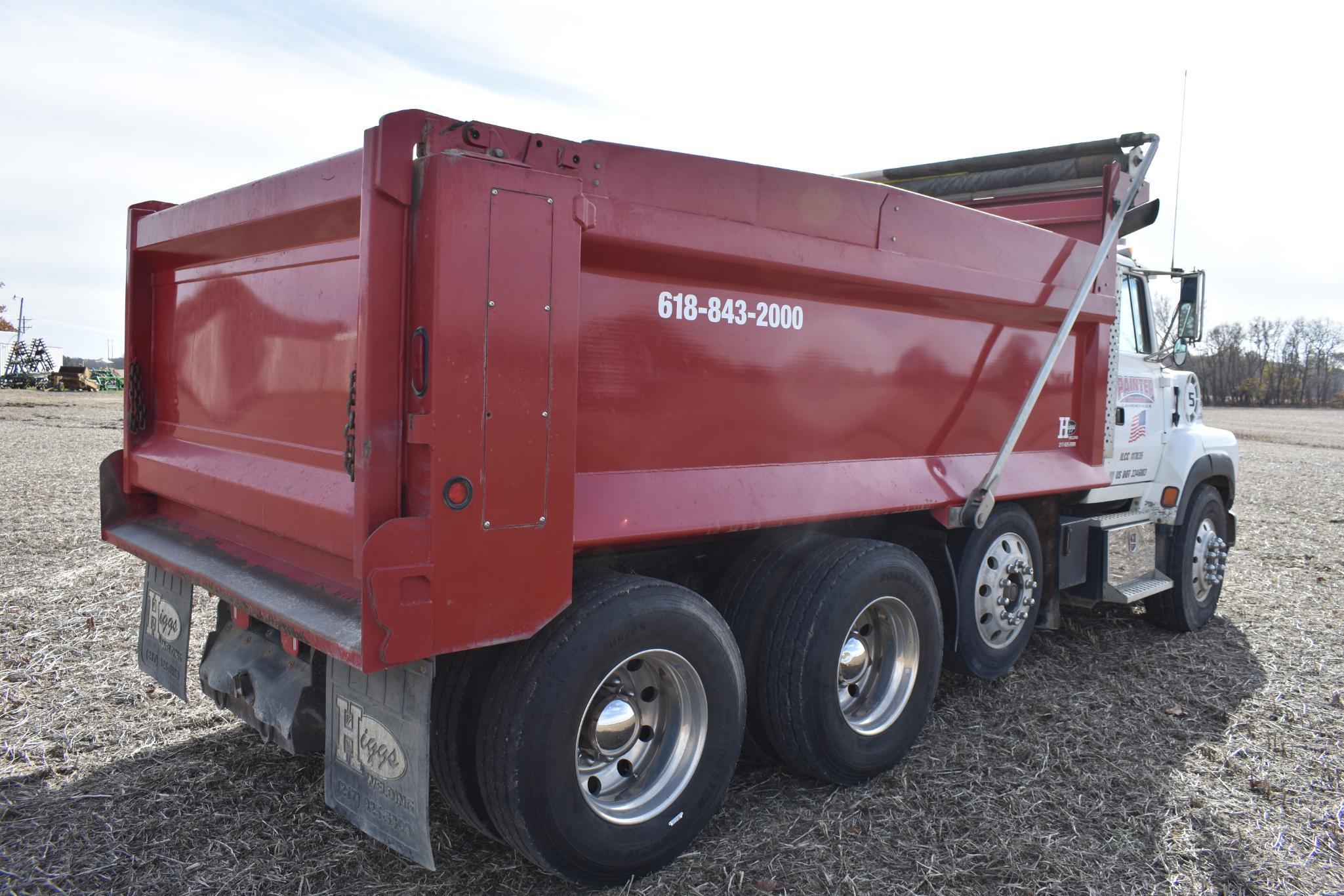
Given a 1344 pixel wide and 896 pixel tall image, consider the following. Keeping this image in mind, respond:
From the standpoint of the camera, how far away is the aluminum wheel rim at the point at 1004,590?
4555 millimetres

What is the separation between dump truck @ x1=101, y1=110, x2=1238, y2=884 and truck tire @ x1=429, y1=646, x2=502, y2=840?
0.01m

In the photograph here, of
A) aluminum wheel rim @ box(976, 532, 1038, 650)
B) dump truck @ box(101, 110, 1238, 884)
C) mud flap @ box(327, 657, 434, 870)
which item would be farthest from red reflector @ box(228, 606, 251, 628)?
aluminum wheel rim @ box(976, 532, 1038, 650)

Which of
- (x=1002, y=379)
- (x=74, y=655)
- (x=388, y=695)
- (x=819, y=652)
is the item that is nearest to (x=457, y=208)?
(x=388, y=695)

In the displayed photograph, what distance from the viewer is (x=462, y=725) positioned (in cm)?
280

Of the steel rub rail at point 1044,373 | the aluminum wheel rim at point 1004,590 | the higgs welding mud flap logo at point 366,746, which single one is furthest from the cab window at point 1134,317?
the higgs welding mud flap logo at point 366,746

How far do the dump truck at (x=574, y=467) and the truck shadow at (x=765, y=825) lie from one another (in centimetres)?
22

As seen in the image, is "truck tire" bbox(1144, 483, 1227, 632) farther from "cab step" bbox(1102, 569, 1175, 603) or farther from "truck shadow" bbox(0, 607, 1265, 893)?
"truck shadow" bbox(0, 607, 1265, 893)

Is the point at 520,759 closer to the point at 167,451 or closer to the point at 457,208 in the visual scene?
the point at 457,208

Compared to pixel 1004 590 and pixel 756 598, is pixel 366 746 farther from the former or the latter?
pixel 1004 590

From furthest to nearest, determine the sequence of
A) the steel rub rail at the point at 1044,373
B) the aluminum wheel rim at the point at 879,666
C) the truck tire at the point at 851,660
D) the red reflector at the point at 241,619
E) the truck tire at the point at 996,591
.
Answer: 1. the truck tire at the point at 996,591
2. the steel rub rail at the point at 1044,373
3. the aluminum wheel rim at the point at 879,666
4. the truck tire at the point at 851,660
5. the red reflector at the point at 241,619

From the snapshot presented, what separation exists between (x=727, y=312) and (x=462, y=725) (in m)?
1.63

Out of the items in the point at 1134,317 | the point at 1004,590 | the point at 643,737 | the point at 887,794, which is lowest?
the point at 887,794

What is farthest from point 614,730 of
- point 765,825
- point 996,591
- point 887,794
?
point 996,591

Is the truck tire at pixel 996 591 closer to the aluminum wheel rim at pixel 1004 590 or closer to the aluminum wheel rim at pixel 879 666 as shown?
the aluminum wheel rim at pixel 1004 590
